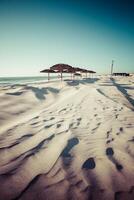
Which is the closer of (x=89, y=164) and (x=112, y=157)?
(x=89, y=164)

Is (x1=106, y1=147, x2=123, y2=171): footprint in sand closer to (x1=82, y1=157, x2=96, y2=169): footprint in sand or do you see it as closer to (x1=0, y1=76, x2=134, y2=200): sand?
(x1=0, y1=76, x2=134, y2=200): sand

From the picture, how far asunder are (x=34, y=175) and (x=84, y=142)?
1.29 metres

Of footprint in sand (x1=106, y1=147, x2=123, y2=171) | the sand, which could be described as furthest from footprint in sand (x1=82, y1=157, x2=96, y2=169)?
footprint in sand (x1=106, y1=147, x2=123, y2=171)

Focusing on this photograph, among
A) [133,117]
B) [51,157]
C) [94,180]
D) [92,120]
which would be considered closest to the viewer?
[94,180]

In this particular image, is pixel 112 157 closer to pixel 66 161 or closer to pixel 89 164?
pixel 89 164

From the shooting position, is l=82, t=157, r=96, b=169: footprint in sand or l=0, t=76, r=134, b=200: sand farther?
l=82, t=157, r=96, b=169: footprint in sand

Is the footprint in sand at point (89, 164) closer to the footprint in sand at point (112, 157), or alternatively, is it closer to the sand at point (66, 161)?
the sand at point (66, 161)

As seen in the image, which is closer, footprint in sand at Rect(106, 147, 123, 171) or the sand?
the sand

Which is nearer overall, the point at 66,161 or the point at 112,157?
the point at 66,161

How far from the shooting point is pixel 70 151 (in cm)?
264

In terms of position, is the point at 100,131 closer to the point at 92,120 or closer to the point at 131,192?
the point at 92,120

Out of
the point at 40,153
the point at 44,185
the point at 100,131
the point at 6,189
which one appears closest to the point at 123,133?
the point at 100,131

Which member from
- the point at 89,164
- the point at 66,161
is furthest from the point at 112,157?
the point at 66,161

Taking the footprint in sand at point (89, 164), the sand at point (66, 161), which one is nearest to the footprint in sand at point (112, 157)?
the sand at point (66, 161)
